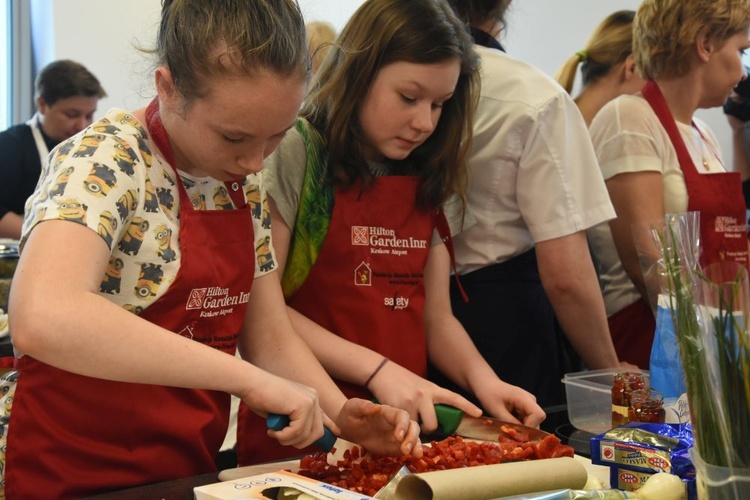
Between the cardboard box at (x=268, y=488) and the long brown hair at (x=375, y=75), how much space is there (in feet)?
2.24

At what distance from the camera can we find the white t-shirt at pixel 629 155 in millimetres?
2139

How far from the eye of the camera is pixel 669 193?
2.15 m

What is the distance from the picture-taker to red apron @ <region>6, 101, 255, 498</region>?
3.91 ft

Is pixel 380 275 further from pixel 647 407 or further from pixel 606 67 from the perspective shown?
pixel 606 67

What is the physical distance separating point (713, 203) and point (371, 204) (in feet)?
3.20

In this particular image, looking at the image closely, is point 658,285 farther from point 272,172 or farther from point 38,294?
point 38,294

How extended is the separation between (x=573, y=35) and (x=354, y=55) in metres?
2.72

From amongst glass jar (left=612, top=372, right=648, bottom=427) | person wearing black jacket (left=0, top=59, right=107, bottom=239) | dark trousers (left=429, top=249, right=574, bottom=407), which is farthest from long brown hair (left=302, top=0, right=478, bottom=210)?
person wearing black jacket (left=0, top=59, right=107, bottom=239)

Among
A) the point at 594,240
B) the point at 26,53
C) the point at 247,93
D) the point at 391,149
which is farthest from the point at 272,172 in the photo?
the point at 26,53

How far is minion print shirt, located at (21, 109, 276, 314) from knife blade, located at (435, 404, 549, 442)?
0.49 metres

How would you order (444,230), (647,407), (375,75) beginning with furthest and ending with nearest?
(444,230)
(375,75)
(647,407)

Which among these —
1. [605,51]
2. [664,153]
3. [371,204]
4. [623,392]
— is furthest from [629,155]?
[623,392]

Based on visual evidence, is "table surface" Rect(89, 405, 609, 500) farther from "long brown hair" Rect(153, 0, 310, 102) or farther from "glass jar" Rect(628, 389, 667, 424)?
"long brown hair" Rect(153, 0, 310, 102)

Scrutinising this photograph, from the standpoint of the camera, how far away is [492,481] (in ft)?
3.32
